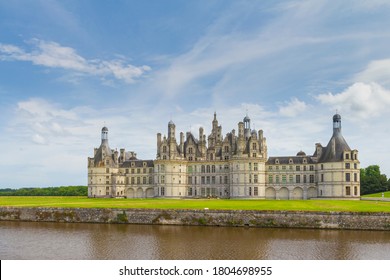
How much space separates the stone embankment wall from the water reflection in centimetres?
159

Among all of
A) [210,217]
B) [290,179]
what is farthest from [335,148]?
[210,217]

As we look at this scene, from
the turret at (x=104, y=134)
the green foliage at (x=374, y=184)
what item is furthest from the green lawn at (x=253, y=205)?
the green foliage at (x=374, y=184)

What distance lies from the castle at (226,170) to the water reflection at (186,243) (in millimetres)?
34710

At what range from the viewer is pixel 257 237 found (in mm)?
35281

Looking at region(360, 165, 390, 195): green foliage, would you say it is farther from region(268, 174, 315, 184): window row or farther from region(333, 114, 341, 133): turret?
region(333, 114, 341, 133): turret

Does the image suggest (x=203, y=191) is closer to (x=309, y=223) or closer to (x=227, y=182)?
(x=227, y=182)

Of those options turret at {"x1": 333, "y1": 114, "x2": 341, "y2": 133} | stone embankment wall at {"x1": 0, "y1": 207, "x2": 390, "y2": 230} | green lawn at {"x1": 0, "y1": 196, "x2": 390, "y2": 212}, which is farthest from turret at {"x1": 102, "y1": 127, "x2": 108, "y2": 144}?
turret at {"x1": 333, "y1": 114, "x2": 341, "y2": 133}

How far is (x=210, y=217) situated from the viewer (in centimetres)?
4316

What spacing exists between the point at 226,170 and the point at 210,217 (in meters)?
37.3

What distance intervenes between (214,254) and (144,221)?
18.0 meters

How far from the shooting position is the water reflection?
28219 millimetres

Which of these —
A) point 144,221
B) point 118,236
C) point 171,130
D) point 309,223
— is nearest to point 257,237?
point 309,223

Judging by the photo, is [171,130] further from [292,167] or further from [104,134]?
[292,167]

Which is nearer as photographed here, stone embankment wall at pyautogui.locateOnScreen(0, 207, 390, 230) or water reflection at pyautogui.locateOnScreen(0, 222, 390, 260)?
water reflection at pyautogui.locateOnScreen(0, 222, 390, 260)
